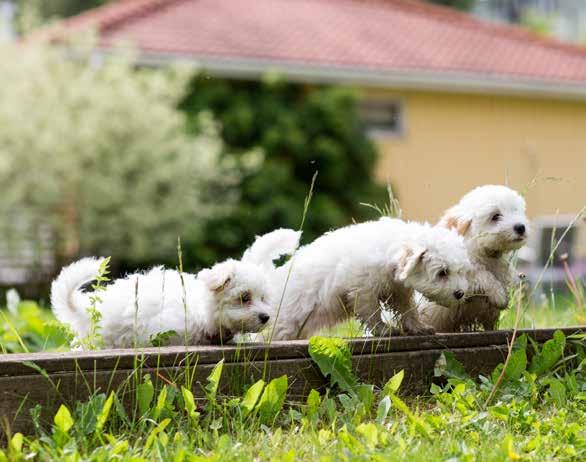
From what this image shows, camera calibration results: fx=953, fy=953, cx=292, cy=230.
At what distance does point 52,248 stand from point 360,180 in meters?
6.72

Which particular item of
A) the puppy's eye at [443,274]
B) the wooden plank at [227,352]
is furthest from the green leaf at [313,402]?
the puppy's eye at [443,274]

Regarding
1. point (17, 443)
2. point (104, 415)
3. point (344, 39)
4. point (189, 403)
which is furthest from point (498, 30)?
point (17, 443)

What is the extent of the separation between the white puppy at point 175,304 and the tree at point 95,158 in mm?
12718

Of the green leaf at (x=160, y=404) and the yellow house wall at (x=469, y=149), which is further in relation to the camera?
the yellow house wall at (x=469, y=149)

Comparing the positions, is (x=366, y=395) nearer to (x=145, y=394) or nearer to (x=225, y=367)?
(x=225, y=367)

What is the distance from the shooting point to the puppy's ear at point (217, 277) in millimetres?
4422

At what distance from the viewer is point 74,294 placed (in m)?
4.86

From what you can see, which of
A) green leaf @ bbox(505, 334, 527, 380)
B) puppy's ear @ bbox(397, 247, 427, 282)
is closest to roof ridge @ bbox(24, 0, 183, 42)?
puppy's ear @ bbox(397, 247, 427, 282)

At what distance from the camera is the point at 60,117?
678 inches

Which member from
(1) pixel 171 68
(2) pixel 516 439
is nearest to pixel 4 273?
(1) pixel 171 68

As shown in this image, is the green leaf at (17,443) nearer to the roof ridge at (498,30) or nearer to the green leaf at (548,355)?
the green leaf at (548,355)

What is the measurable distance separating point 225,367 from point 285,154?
16329 millimetres

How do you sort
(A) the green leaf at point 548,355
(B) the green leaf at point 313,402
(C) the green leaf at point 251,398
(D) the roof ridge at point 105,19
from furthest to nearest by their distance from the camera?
(D) the roof ridge at point 105,19
(A) the green leaf at point 548,355
(B) the green leaf at point 313,402
(C) the green leaf at point 251,398

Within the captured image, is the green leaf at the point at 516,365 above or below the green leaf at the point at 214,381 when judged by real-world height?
below
